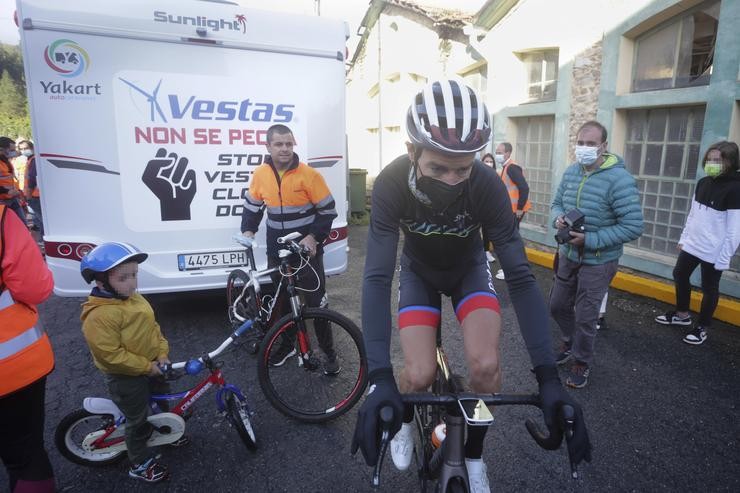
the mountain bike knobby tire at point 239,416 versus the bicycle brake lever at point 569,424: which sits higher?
the bicycle brake lever at point 569,424

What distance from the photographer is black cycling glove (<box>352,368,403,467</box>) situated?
4.70 ft

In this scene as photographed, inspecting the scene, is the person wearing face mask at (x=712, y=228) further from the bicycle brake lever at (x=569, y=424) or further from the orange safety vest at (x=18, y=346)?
the orange safety vest at (x=18, y=346)

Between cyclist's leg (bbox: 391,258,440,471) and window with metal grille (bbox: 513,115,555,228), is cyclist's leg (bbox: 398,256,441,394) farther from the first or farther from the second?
window with metal grille (bbox: 513,115,555,228)

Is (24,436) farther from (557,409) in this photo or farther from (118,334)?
(557,409)

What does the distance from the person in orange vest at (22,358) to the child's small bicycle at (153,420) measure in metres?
0.55

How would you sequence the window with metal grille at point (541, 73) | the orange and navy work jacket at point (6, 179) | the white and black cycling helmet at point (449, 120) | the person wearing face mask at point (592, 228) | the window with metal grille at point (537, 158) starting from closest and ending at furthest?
the white and black cycling helmet at point (449, 120) < the person wearing face mask at point (592, 228) < the orange and navy work jacket at point (6, 179) < the window with metal grille at point (541, 73) < the window with metal grille at point (537, 158)

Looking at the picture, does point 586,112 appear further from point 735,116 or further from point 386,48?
point 386,48

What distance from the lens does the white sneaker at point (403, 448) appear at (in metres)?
2.22

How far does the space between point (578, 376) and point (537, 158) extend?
617 centimetres

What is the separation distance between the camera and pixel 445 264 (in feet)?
8.04

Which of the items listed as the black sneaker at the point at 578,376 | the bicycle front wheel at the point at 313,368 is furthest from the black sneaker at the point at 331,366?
the black sneaker at the point at 578,376

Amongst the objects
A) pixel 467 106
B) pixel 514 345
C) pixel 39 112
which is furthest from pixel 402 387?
pixel 39 112

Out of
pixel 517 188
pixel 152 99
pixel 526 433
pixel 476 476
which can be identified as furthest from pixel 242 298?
pixel 517 188

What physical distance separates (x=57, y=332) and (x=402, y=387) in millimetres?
4895
